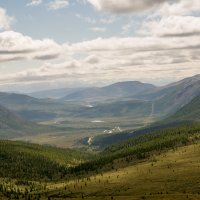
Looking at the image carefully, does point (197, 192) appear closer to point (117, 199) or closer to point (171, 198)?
point (171, 198)

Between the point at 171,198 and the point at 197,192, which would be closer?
the point at 171,198

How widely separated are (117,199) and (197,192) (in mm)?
37353

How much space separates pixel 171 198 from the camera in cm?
17788

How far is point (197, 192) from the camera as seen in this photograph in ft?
630

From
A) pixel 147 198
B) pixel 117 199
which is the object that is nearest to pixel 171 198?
pixel 147 198

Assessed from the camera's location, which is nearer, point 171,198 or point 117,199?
point 171,198

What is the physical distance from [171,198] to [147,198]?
42.6 feet

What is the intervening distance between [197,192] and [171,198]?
20321 millimetres

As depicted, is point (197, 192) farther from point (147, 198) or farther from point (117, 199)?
point (117, 199)

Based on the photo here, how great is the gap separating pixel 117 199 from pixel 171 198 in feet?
97.5

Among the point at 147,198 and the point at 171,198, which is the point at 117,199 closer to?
the point at 147,198

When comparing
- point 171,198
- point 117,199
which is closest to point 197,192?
point 171,198

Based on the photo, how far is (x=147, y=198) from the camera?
613ft

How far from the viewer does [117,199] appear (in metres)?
197
